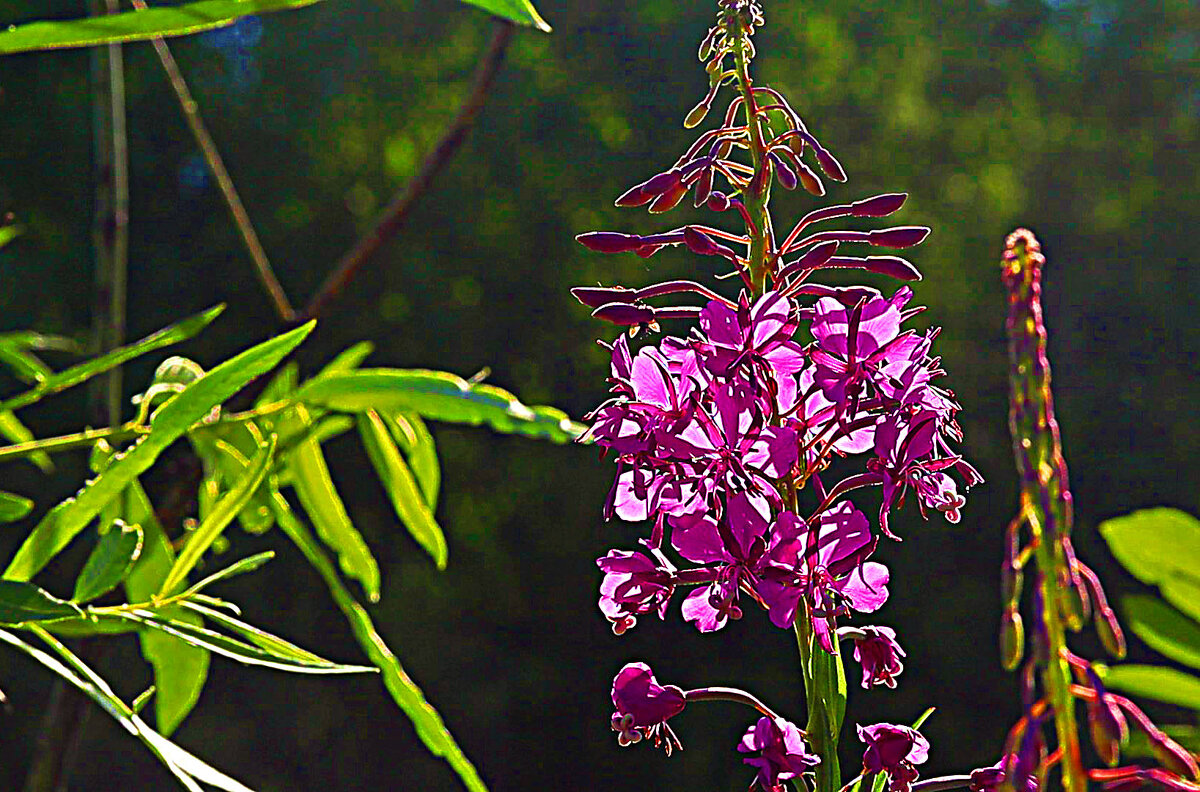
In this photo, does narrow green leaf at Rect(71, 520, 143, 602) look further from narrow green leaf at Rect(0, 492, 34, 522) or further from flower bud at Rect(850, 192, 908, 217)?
flower bud at Rect(850, 192, 908, 217)

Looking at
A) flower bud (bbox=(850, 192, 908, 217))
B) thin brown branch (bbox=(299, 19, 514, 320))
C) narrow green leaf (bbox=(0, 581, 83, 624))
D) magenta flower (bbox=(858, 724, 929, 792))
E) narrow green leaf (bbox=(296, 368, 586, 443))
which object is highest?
thin brown branch (bbox=(299, 19, 514, 320))

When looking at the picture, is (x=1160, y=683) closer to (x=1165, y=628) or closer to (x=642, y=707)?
(x=1165, y=628)

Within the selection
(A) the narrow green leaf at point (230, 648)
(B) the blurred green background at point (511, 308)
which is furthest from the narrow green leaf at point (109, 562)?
(B) the blurred green background at point (511, 308)

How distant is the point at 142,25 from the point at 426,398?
181mm

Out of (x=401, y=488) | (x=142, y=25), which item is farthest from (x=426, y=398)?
(x=142, y=25)

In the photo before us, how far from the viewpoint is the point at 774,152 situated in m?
0.30

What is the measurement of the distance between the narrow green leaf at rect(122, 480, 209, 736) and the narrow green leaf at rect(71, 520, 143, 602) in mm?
90

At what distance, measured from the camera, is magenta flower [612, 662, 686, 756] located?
28cm

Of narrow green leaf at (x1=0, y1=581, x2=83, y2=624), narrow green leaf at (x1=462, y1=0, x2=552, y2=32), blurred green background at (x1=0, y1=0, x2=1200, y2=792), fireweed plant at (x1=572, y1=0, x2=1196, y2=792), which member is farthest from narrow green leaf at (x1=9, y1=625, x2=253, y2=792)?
blurred green background at (x1=0, y1=0, x2=1200, y2=792)

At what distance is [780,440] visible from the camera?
248 mm

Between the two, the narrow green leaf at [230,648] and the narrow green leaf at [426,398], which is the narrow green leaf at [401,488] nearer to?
the narrow green leaf at [426,398]

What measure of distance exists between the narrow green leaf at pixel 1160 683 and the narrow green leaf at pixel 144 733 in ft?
0.87

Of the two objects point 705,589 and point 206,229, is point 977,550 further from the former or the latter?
point 705,589

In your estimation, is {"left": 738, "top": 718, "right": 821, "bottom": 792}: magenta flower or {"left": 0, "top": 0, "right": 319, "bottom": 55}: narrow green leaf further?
{"left": 0, "top": 0, "right": 319, "bottom": 55}: narrow green leaf
